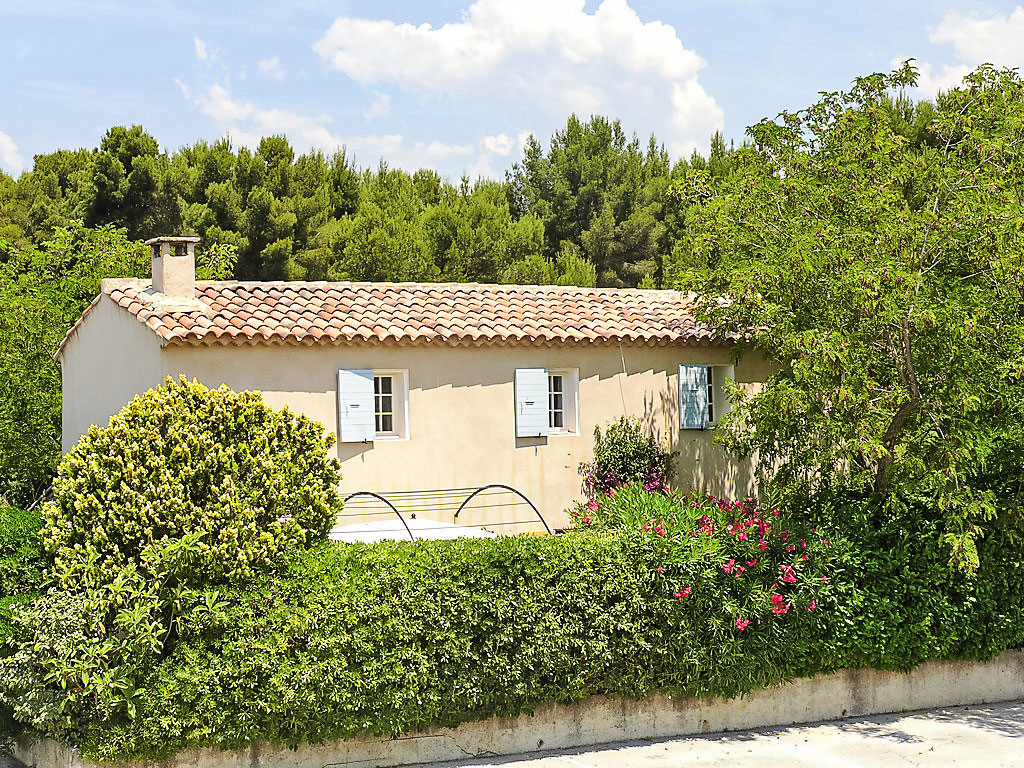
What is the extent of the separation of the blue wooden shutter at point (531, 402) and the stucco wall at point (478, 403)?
13 centimetres

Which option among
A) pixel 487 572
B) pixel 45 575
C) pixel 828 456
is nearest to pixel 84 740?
pixel 45 575

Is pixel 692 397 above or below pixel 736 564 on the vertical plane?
above

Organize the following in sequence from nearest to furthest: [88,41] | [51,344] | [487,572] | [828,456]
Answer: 1. [487,572]
2. [828,456]
3. [88,41]
4. [51,344]

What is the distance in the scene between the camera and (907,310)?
10266 millimetres

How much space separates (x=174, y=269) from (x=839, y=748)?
1034 centimetres

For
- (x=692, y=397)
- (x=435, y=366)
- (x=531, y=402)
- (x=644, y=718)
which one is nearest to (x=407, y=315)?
(x=435, y=366)

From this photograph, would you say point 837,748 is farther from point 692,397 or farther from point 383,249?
point 383,249

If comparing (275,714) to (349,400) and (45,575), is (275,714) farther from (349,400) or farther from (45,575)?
(349,400)

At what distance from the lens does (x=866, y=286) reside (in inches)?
404

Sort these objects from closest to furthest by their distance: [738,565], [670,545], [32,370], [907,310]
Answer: [670,545]
[738,565]
[907,310]
[32,370]

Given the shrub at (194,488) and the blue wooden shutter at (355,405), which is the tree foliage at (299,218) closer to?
the blue wooden shutter at (355,405)

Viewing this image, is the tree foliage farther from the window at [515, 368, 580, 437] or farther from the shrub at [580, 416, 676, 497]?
the shrub at [580, 416, 676, 497]

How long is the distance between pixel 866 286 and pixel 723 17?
5.40 metres

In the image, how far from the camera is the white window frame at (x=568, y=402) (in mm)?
16172
